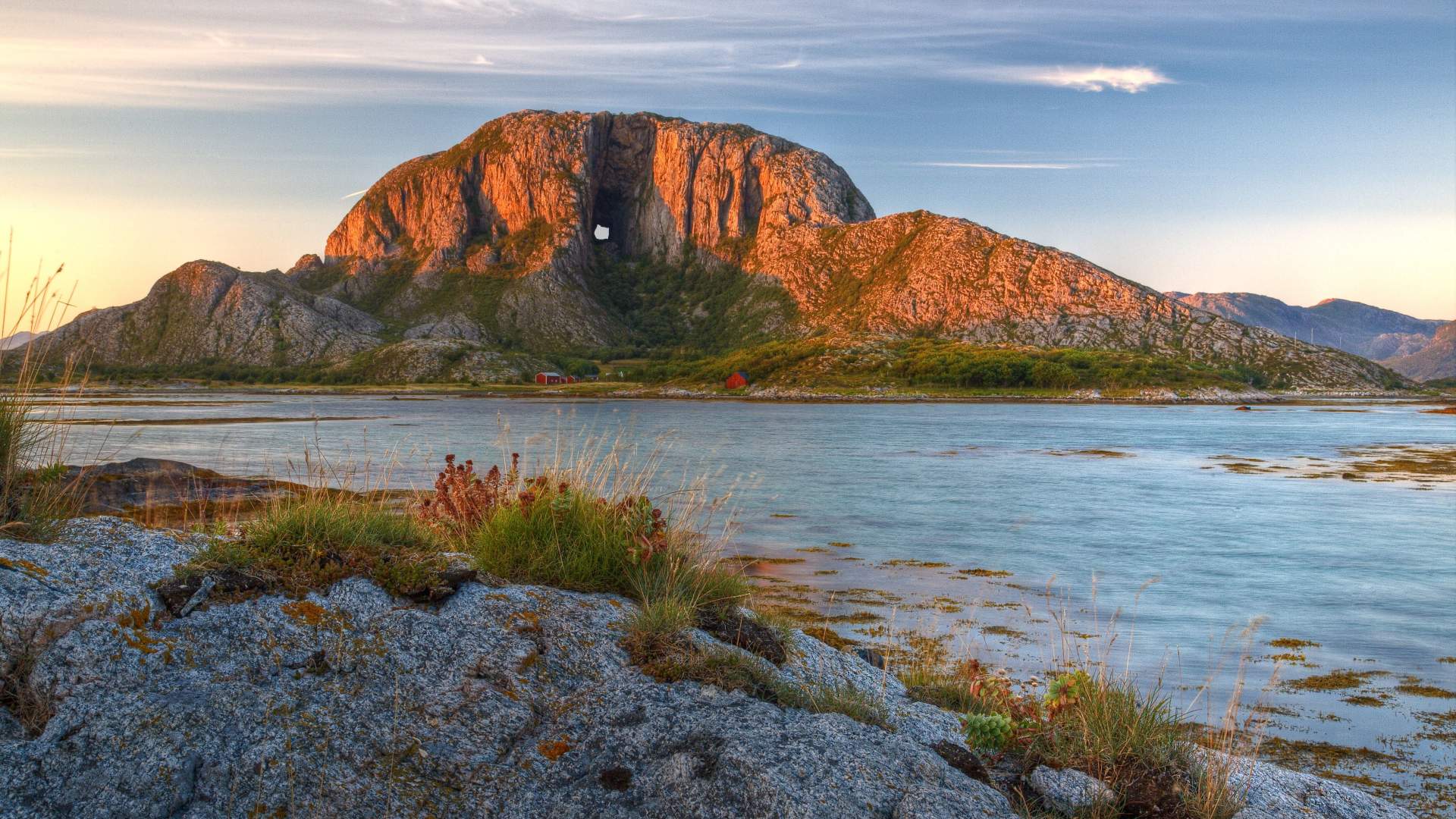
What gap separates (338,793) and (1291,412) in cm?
12305

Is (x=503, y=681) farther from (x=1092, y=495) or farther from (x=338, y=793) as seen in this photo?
(x=1092, y=495)

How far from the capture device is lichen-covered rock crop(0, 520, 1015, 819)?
14.2 ft

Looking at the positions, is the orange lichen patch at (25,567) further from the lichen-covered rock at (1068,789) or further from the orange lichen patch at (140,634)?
the lichen-covered rock at (1068,789)

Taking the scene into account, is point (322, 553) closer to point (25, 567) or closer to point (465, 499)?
point (25, 567)

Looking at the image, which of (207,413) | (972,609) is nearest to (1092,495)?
(972,609)

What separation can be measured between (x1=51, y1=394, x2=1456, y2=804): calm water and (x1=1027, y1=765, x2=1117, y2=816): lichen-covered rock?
4.42 m

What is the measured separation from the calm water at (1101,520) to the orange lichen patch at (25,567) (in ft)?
10.3

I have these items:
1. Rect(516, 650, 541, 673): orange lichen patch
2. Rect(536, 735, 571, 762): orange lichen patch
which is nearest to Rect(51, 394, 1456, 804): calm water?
Rect(516, 650, 541, 673): orange lichen patch

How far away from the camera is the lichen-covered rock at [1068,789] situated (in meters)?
5.03

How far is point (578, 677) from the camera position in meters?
5.65

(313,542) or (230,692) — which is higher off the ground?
(313,542)

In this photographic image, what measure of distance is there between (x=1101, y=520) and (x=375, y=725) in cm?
2505

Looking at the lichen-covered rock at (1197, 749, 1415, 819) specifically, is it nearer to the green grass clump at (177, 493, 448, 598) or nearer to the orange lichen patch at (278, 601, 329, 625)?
the green grass clump at (177, 493, 448, 598)

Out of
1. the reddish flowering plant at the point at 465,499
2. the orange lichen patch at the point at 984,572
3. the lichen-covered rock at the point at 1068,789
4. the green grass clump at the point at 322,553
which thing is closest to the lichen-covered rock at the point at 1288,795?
the lichen-covered rock at the point at 1068,789
